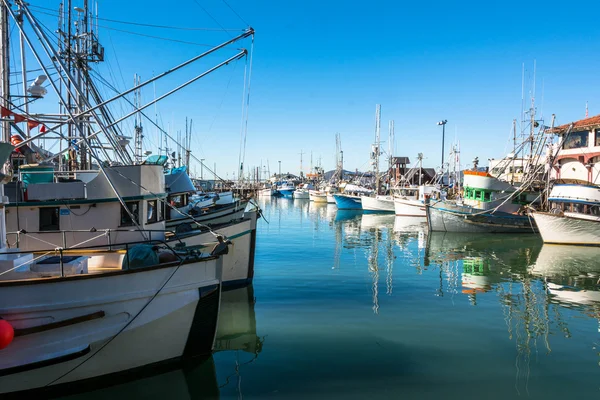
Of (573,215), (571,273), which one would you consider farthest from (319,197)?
(571,273)

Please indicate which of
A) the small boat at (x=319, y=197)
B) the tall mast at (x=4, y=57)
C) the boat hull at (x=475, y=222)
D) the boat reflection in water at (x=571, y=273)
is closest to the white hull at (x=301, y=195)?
the small boat at (x=319, y=197)

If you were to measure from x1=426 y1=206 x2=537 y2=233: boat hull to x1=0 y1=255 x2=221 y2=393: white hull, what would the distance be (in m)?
28.6

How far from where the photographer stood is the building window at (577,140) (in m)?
33.9

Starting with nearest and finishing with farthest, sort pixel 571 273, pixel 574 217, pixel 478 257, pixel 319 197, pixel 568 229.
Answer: pixel 571 273, pixel 478 257, pixel 574 217, pixel 568 229, pixel 319 197

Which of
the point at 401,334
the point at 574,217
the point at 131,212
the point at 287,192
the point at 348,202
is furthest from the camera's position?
the point at 287,192

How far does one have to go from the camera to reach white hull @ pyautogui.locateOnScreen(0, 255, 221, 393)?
23.9ft

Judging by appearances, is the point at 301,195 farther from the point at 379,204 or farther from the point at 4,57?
the point at 4,57

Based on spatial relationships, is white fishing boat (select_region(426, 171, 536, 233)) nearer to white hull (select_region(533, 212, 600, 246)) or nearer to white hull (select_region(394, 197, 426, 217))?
white hull (select_region(533, 212, 600, 246))

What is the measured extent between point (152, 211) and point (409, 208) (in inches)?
1593

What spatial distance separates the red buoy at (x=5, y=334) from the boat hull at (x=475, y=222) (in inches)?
1255

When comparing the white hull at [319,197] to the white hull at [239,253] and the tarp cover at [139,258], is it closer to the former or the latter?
the white hull at [239,253]

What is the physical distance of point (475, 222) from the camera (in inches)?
1340

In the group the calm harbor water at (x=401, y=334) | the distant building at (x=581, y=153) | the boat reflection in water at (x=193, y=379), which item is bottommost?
the boat reflection in water at (x=193, y=379)

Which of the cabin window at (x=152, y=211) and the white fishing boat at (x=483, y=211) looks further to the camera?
the white fishing boat at (x=483, y=211)
